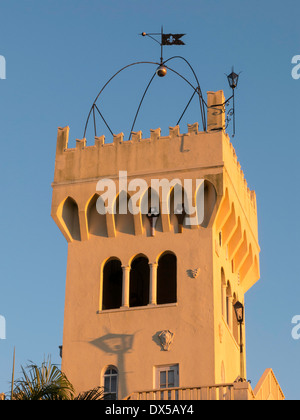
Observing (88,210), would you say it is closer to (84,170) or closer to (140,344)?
(84,170)

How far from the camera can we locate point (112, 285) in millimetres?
40094

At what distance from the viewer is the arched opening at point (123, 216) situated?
39.3m

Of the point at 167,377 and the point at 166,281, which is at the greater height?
the point at 166,281

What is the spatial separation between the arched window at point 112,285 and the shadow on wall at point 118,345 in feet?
6.95

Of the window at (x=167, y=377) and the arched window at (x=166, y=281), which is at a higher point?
the arched window at (x=166, y=281)

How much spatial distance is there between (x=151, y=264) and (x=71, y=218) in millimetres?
3606

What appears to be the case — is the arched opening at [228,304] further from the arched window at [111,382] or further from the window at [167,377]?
the arched window at [111,382]

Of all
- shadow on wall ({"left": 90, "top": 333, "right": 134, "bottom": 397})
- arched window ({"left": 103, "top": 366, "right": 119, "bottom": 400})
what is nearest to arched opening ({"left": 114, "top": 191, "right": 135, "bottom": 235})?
shadow on wall ({"left": 90, "top": 333, "right": 134, "bottom": 397})

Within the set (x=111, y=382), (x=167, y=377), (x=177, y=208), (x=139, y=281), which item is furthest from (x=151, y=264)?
(x=111, y=382)

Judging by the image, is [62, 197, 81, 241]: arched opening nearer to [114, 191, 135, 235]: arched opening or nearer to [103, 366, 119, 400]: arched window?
[114, 191, 135, 235]: arched opening

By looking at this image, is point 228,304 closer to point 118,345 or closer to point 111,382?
point 118,345

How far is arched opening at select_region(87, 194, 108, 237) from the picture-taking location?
39719 millimetres

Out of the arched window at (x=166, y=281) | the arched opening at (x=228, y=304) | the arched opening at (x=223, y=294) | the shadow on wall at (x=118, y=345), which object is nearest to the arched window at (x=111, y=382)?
the shadow on wall at (x=118, y=345)
